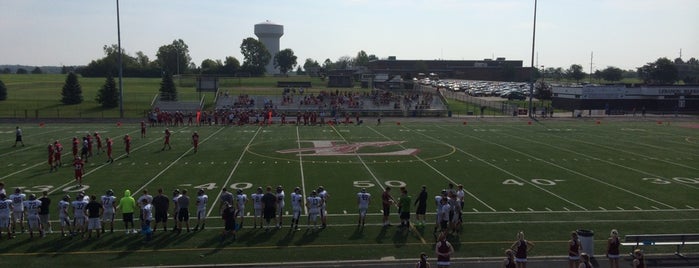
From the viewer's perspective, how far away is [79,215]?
47.0 feet

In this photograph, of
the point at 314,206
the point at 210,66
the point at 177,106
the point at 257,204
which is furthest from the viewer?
the point at 210,66

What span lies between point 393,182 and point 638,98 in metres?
53.7

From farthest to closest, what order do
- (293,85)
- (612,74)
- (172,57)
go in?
(612,74)
(172,57)
(293,85)

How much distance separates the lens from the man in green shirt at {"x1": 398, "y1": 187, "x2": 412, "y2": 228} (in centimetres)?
1499

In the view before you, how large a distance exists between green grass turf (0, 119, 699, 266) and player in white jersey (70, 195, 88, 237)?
53 cm

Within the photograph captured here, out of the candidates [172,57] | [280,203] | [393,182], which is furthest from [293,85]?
[280,203]

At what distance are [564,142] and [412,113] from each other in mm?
24619

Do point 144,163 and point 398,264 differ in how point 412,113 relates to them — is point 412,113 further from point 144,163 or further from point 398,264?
point 398,264

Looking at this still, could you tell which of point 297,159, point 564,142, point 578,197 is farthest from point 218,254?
point 564,142

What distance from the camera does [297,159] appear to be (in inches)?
1051

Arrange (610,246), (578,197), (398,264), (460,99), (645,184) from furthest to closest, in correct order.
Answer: (460,99) → (645,184) → (578,197) → (398,264) → (610,246)

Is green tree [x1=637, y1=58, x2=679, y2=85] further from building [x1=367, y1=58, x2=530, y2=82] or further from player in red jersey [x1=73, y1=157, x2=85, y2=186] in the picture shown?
player in red jersey [x1=73, y1=157, x2=85, y2=186]

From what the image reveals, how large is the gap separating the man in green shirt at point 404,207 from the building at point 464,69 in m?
128

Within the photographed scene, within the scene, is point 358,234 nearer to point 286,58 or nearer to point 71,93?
point 71,93
